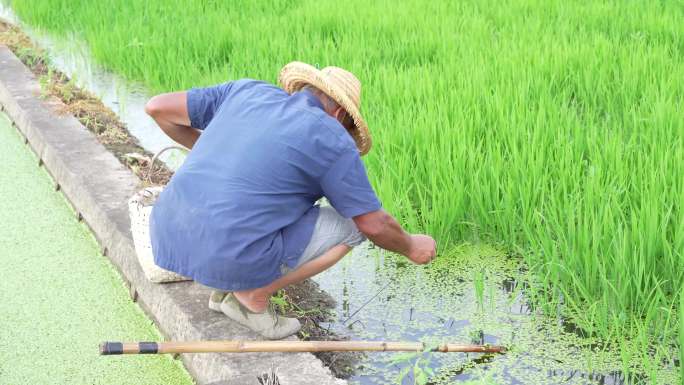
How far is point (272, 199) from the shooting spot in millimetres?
2145

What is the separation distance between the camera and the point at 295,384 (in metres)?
2.01

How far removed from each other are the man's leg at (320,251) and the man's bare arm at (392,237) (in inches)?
4.7

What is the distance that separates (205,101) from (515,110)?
1453 mm

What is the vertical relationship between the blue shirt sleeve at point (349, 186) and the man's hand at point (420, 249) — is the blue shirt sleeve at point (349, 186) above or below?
above

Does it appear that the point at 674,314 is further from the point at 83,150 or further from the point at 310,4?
the point at 310,4

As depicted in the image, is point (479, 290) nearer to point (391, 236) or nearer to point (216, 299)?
point (391, 236)

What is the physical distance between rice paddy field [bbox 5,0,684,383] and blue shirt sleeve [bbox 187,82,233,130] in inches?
Result: 29.9

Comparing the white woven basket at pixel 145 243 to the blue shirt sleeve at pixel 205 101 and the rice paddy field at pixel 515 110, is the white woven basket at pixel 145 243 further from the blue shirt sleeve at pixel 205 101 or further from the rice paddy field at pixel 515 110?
the rice paddy field at pixel 515 110

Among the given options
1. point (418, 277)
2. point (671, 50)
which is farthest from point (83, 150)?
point (671, 50)

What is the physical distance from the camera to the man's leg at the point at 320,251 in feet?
7.49

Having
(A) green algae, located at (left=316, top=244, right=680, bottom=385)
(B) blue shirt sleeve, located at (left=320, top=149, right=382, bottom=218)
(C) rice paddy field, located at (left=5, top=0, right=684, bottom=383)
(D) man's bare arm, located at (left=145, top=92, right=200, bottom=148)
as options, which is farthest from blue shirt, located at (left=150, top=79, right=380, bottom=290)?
(C) rice paddy field, located at (left=5, top=0, right=684, bottom=383)

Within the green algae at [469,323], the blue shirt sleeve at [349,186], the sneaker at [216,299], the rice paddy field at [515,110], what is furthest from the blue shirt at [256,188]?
the rice paddy field at [515,110]

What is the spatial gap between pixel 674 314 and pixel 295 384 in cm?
109

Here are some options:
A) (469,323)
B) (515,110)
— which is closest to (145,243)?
(469,323)
